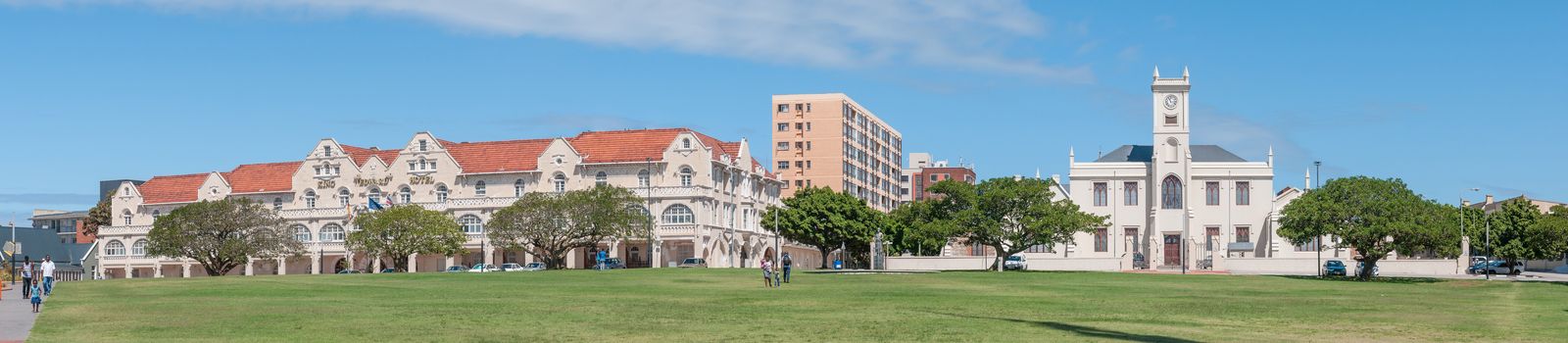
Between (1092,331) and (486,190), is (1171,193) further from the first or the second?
(1092,331)

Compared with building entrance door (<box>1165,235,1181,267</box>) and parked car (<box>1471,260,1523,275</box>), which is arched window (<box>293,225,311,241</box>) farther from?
parked car (<box>1471,260,1523,275</box>)

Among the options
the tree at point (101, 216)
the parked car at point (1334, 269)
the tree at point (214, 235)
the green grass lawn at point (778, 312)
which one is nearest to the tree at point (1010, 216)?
the parked car at point (1334, 269)

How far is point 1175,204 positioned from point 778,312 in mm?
86968

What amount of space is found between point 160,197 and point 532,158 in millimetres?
40378

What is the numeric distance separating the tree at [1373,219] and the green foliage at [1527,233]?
36102 mm

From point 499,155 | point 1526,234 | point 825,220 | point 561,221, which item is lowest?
point 1526,234

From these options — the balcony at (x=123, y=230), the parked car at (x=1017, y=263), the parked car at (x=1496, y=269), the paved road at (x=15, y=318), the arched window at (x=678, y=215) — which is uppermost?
the arched window at (x=678, y=215)

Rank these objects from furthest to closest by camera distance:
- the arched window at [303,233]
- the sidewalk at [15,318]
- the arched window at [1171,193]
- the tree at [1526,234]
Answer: the arched window at [303,233] < the arched window at [1171,193] < the tree at [1526,234] < the sidewalk at [15,318]

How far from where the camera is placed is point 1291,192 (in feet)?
429

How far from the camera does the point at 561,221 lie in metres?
112

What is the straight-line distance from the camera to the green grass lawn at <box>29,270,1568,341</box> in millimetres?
35625

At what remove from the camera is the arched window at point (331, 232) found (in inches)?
5551

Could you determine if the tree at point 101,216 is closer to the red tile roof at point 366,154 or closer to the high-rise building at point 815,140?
the red tile roof at point 366,154

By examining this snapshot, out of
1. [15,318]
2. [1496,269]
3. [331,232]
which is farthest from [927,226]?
[15,318]
